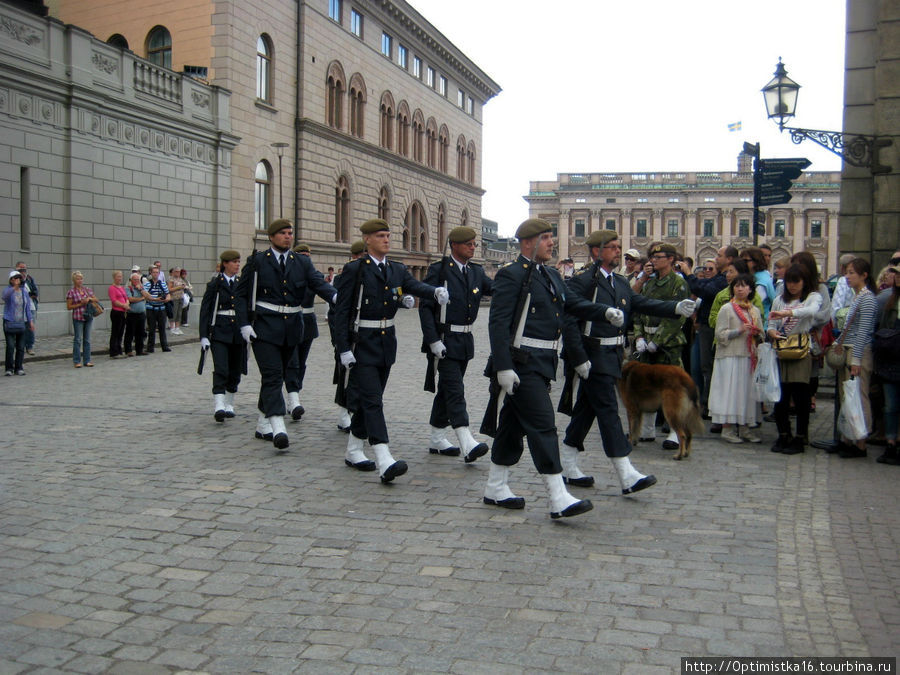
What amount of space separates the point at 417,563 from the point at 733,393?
5.31 m

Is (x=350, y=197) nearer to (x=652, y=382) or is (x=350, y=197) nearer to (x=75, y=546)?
(x=652, y=382)

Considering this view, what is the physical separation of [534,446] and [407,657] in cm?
240

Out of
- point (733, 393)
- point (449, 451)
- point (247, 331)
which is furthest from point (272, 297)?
point (733, 393)

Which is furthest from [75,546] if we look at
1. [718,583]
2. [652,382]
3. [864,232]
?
[864,232]

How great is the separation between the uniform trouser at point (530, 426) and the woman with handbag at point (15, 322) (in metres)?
11.9

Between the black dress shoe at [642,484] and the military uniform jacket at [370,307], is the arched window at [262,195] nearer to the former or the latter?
the military uniform jacket at [370,307]

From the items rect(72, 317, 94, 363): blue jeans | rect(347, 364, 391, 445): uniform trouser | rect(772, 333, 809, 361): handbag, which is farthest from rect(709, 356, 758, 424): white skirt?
rect(72, 317, 94, 363): blue jeans

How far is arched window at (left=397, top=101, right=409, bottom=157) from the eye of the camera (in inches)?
1791

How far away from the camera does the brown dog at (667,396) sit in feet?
26.9

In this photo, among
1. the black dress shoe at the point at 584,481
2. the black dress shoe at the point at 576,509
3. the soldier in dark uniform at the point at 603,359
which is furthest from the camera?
the black dress shoe at the point at 584,481

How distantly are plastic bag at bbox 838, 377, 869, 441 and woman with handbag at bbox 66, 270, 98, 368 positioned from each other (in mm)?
13487

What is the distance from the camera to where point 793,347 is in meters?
8.66

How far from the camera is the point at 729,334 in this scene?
917 cm

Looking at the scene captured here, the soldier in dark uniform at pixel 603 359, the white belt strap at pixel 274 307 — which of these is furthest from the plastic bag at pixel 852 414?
the white belt strap at pixel 274 307
